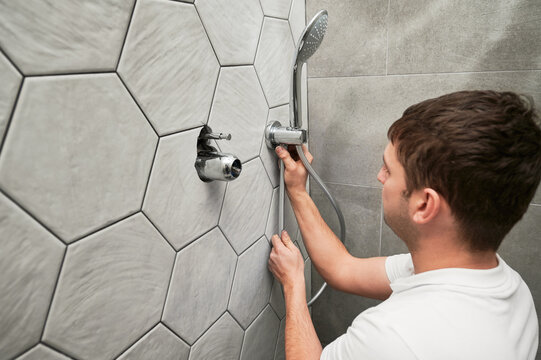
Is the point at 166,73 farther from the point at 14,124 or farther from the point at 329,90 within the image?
the point at 329,90

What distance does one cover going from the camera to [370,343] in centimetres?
49

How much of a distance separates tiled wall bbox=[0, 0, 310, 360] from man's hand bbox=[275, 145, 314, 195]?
3.8 inches

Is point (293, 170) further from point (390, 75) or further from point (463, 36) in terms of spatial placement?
point (463, 36)

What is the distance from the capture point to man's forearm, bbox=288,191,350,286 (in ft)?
2.71

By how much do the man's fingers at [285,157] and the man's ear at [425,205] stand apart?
0.30 m

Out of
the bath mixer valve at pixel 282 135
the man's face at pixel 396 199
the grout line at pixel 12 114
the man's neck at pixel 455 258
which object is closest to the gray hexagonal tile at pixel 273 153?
the bath mixer valve at pixel 282 135

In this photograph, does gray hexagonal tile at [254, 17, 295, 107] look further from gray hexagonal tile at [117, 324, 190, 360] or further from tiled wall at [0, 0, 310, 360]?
gray hexagonal tile at [117, 324, 190, 360]

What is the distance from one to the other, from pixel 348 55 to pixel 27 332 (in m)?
0.92

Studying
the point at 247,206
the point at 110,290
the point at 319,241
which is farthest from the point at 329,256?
the point at 110,290

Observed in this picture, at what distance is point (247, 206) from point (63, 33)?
1.52 ft

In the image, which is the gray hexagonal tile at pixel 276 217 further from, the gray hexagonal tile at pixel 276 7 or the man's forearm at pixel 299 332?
the gray hexagonal tile at pixel 276 7

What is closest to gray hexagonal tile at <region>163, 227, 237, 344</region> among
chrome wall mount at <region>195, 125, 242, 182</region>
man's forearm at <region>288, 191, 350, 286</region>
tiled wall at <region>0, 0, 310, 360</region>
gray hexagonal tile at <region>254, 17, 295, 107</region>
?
tiled wall at <region>0, 0, 310, 360</region>

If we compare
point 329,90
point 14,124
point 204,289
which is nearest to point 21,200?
point 14,124

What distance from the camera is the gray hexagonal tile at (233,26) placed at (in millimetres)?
523
